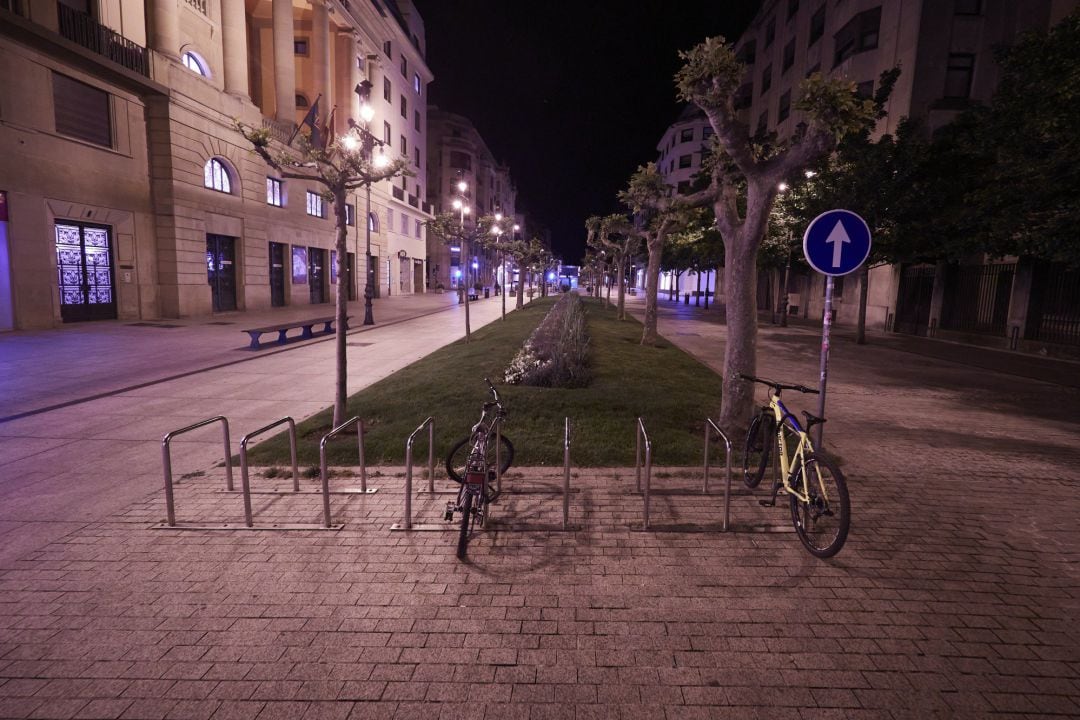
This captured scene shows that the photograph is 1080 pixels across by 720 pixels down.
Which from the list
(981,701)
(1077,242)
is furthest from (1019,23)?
(981,701)

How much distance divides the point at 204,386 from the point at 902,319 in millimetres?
27139

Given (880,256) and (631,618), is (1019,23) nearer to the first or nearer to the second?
(880,256)

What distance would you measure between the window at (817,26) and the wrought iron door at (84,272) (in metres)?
38.3

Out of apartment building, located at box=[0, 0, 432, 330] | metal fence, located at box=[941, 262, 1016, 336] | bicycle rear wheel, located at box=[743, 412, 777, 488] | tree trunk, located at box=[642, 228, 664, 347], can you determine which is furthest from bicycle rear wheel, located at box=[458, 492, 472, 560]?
metal fence, located at box=[941, 262, 1016, 336]

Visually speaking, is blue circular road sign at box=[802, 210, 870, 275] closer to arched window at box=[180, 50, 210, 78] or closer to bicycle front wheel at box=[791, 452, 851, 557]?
bicycle front wheel at box=[791, 452, 851, 557]

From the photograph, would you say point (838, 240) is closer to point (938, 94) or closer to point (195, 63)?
point (938, 94)

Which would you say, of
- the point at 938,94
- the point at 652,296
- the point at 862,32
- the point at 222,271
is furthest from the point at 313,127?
the point at 862,32

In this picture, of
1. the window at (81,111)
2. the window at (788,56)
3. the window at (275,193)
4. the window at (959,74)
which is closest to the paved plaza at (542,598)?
the window at (81,111)

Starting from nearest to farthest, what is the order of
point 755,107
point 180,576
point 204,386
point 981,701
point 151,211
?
point 981,701 → point 180,576 → point 204,386 → point 151,211 → point 755,107

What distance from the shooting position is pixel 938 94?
24531mm

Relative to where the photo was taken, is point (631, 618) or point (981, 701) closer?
point (981, 701)

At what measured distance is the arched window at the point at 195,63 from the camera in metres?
23.6

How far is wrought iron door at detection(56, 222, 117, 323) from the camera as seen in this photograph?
1927cm

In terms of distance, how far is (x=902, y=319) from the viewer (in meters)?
24.9
